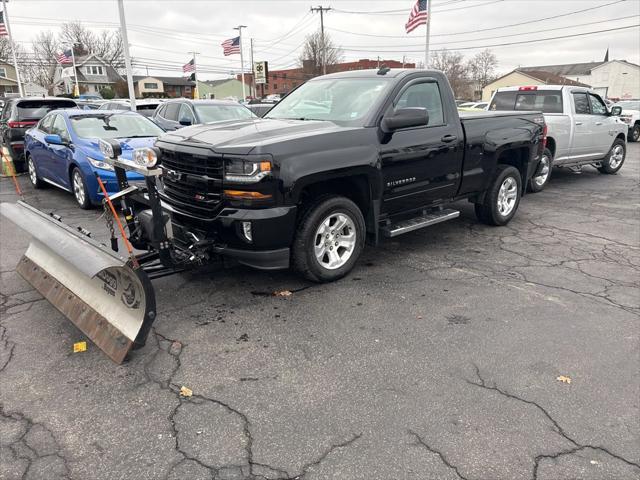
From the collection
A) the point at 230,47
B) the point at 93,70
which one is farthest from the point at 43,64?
the point at 230,47

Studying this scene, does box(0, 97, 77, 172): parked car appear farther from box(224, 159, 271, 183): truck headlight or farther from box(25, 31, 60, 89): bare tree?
box(25, 31, 60, 89): bare tree

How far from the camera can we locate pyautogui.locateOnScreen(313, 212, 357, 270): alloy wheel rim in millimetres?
4753

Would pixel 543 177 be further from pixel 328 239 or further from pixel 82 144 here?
pixel 82 144

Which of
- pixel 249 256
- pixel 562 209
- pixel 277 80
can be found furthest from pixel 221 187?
pixel 277 80

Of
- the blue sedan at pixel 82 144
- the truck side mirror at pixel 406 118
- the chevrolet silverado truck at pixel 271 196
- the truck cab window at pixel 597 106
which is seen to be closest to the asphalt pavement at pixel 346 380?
the chevrolet silverado truck at pixel 271 196

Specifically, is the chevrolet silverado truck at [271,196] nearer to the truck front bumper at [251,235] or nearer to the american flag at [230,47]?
the truck front bumper at [251,235]

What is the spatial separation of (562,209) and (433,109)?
4360 millimetres

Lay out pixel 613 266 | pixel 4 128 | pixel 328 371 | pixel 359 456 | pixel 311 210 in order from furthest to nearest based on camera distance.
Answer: pixel 4 128 < pixel 613 266 < pixel 311 210 < pixel 328 371 < pixel 359 456

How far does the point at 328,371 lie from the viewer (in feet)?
11.2

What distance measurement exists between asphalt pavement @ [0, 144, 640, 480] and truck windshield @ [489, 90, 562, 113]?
591cm

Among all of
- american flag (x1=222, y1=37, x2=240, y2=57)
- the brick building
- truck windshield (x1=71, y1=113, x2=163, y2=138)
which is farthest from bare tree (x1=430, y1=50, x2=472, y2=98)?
truck windshield (x1=71, y1=113, x2=163, y2=138)

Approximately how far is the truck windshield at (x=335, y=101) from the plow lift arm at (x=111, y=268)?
7.21 ft

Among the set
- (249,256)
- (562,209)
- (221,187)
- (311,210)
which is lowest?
(562,209)

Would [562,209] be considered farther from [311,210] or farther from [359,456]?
[359,456]
